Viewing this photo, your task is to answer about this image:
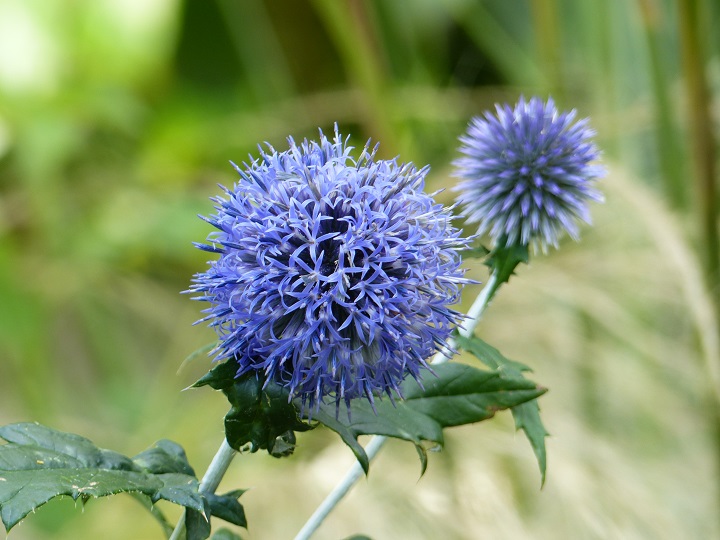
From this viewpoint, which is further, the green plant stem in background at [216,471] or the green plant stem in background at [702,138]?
the green plant stem in background at [702,138]

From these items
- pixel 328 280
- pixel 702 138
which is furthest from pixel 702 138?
pixel 328 280

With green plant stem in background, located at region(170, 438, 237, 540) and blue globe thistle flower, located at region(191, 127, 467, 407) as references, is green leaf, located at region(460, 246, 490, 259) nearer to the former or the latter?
blue globe thistle flower, located at region(191, 127, 467, 407)

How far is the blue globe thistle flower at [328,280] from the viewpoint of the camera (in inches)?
31.5

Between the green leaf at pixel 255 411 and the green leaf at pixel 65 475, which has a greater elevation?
the green leaf at pixel 255 411

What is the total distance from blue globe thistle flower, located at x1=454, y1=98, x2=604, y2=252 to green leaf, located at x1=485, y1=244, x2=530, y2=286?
26mm

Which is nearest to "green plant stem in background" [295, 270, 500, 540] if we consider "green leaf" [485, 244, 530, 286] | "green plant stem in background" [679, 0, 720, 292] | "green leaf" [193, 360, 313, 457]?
"green leaf" [485, 244, 530, 286]

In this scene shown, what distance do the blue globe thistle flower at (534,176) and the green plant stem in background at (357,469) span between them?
0.11 metres

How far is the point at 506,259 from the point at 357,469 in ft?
1.12

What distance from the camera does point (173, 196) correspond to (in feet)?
10.6

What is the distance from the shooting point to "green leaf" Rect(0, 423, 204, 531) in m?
0.70

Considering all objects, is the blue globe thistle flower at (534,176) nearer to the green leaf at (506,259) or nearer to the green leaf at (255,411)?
the green leaf at (506,259)

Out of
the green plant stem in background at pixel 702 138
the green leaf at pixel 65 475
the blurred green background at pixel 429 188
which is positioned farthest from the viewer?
the blurred green background at pixel 429 188

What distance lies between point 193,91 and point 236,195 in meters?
3.31

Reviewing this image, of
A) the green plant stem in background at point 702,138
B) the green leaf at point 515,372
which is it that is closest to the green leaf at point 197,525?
the green leaf at point 515,372
